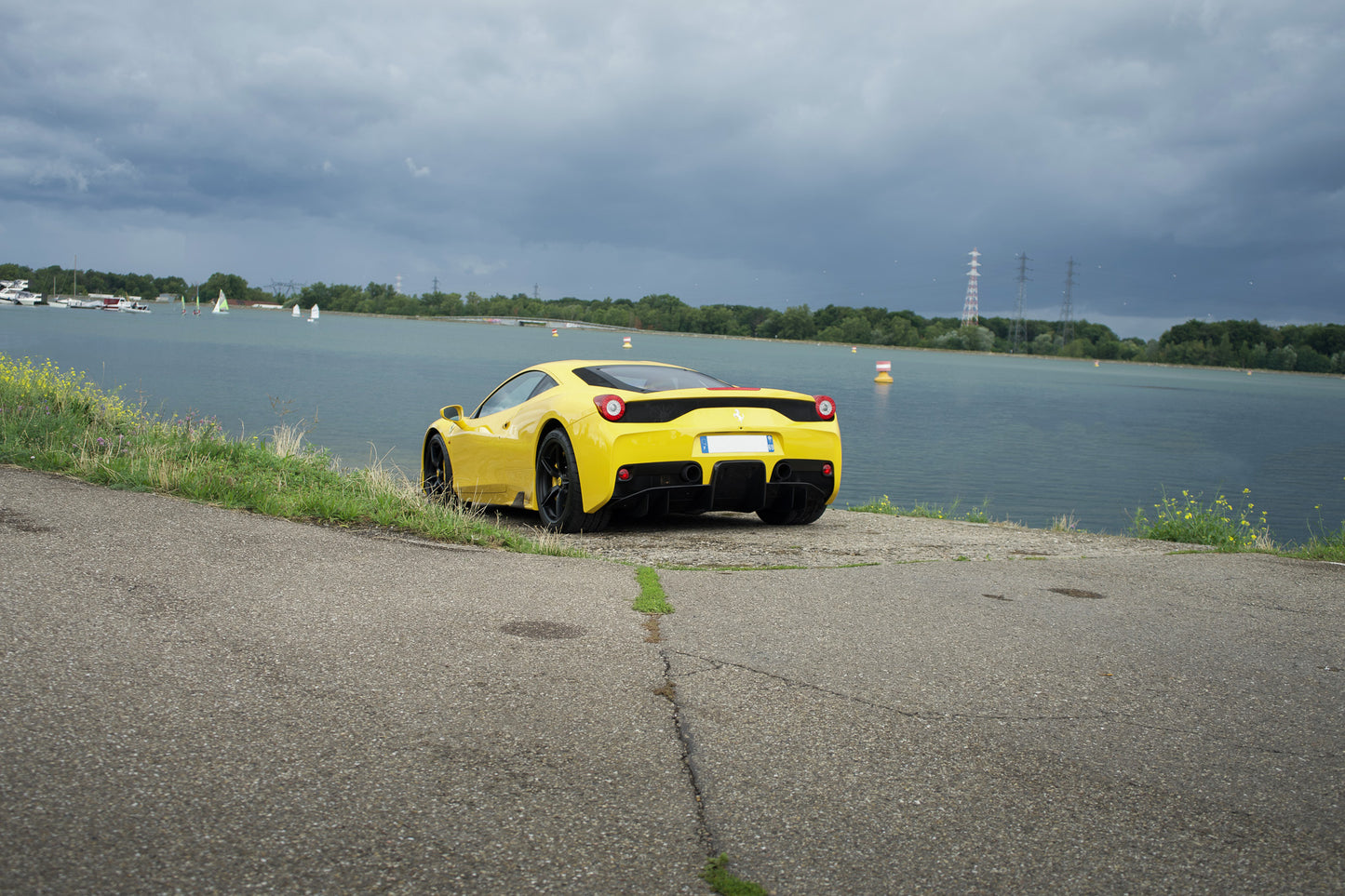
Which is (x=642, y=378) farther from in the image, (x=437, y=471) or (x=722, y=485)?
(x=437, y=471)

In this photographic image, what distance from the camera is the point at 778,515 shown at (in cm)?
816

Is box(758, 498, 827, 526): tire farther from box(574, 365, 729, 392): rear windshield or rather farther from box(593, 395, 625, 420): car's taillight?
box(593, 395, 625, 420): car's taillight

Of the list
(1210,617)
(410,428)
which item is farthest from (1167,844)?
(410,428)

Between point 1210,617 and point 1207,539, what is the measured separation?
435 cm

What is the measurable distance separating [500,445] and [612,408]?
178cm

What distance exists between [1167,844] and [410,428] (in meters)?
23.1

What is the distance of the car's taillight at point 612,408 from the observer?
684cm

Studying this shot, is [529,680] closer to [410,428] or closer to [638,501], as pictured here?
[638,501]

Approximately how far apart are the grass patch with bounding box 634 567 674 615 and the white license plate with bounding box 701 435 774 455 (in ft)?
5.61

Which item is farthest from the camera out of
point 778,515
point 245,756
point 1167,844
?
point 778,515

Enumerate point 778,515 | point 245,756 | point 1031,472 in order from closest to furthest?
point 245,756
point 778,515
point 1031,472

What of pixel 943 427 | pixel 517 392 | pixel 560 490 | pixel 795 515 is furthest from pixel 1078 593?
pixel 943 427

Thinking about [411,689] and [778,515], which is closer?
[411,689]

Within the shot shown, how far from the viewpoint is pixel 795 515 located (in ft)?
26.7
